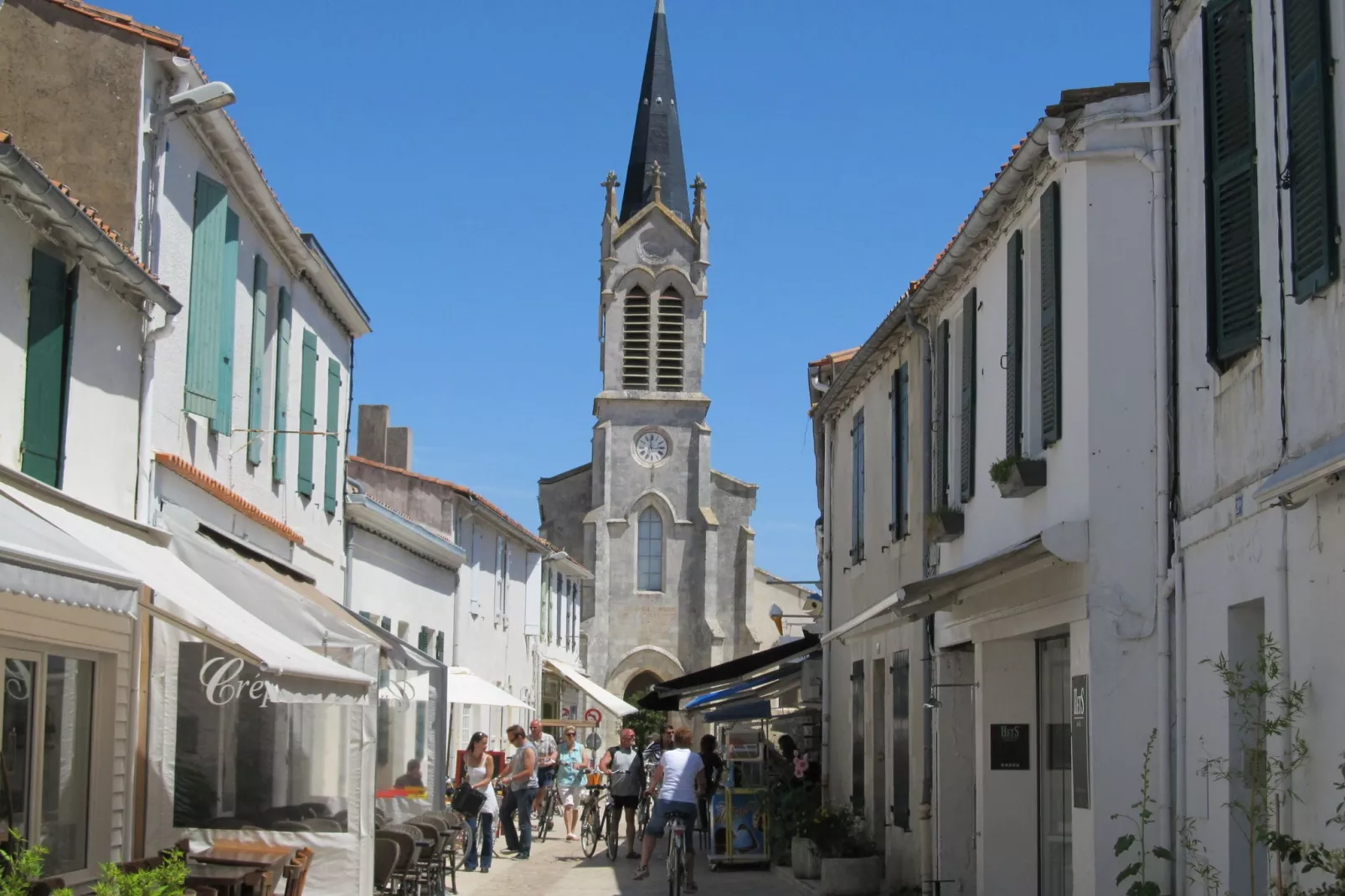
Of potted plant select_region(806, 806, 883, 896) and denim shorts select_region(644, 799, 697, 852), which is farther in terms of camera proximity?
denim shorts select_region(644, 799, 697, 852)

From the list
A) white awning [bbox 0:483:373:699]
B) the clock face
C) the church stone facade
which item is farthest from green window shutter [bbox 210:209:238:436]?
the clock face

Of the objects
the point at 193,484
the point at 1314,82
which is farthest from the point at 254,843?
the point at 1314,82

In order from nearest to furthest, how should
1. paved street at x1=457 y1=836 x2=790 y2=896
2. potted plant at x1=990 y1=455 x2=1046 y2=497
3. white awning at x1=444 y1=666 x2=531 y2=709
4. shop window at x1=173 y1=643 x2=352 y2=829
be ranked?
potted plant at x1=990 y1=455 x2=1046 y2=497, shop window at x1=173 y1=643 x2=352 y2=829, paved street at x1=457 y1=836 x2=790 y2=896, white awning at x1=444 y1=666 x2=531 y2=709

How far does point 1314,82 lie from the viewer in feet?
23.7

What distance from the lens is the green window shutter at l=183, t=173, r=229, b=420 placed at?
43.5 ft

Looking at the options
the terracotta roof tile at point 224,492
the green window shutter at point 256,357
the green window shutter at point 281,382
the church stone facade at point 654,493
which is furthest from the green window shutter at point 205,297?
the church stone facade at point 654,493

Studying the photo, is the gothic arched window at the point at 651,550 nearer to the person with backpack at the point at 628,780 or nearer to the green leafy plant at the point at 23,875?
the person with backpack at the point at 628,780

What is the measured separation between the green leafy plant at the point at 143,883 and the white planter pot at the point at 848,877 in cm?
866

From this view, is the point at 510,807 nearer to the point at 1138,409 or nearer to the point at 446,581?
the point at 446,581

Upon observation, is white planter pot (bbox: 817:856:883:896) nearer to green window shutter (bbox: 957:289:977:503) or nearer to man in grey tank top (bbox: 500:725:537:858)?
green window shutter (bbox: 957:289:977:503)

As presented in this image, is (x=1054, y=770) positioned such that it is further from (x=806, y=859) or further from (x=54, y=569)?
(x=54, y=569)

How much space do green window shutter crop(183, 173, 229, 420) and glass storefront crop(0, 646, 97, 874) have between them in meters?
2.85

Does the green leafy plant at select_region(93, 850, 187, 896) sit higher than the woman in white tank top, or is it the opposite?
the green leafy plant at select_region(93, 850, 187, 896)

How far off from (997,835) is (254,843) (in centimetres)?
535
